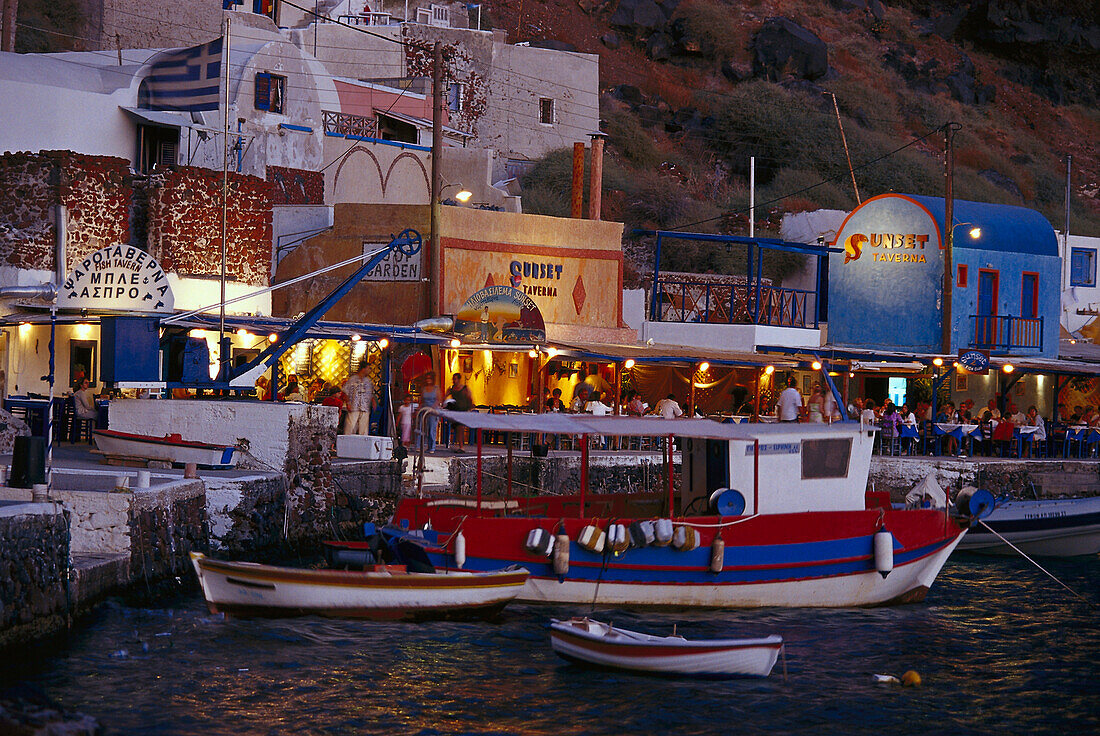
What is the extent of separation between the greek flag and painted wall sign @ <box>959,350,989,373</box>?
57.8ft

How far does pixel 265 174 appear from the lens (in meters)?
31.6

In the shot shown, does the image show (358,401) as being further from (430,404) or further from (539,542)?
(539,542)

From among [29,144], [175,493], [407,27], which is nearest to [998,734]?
[175,493]

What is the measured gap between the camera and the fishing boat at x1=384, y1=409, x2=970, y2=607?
1662 centimetres

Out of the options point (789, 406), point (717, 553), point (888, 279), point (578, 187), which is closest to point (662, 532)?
point (717, 553)

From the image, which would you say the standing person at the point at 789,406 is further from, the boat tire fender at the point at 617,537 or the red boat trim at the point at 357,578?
the red boat trim at the point at 357,578

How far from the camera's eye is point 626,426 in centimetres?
1703

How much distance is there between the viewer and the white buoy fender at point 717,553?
1684 cm

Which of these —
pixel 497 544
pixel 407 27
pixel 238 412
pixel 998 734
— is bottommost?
pixel 998 734

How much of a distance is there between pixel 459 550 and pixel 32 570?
5.43 m

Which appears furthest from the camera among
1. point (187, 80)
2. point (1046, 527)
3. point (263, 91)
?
point (263, 91)

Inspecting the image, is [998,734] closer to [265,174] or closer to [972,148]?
[265,174]

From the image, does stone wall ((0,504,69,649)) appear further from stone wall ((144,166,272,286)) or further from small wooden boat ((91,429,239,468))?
stone wall ((144,166,272,286))

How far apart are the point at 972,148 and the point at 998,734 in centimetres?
6194
